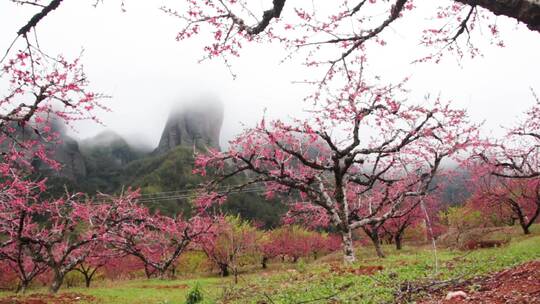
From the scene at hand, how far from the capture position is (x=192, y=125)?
13112 cm

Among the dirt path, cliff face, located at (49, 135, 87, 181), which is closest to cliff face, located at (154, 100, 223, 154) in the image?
cliff face, located at (49, 135, 87, 181)

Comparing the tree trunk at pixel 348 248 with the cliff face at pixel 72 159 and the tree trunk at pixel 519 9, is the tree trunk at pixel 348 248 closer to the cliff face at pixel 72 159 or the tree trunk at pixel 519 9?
the tree trunk at pixel 519 9

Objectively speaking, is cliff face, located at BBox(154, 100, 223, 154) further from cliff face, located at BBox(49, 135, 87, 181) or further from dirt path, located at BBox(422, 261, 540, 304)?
dirt path, located at BBox(422, 261, 540, 304)

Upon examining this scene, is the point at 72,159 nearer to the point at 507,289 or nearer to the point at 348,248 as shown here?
the point at 348,248

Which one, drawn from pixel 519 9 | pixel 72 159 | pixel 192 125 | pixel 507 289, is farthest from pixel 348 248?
pixel 192 125

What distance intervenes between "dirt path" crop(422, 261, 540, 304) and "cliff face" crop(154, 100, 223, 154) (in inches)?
4453

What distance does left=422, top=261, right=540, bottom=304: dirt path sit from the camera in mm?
4457

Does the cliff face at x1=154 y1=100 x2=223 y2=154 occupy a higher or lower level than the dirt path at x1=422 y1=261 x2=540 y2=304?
higher

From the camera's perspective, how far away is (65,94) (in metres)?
8.49

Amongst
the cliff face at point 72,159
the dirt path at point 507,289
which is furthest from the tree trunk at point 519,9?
the cliff face at point 72,159

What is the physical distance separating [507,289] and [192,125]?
129725mm

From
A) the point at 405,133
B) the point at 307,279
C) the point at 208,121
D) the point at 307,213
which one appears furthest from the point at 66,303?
the point at 208,121

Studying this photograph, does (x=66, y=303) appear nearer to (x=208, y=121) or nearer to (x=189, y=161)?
(x=189, y=161)

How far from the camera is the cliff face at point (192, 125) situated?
413 ft
